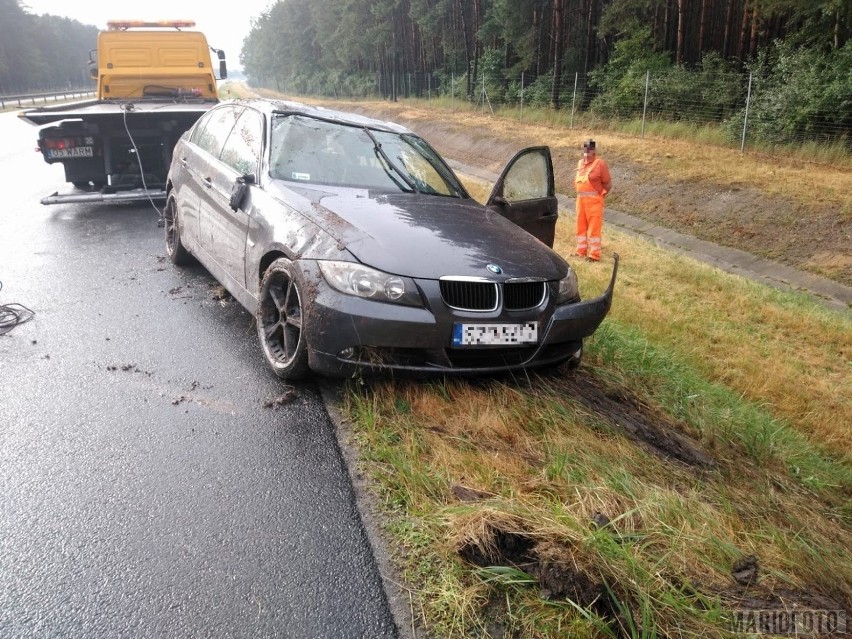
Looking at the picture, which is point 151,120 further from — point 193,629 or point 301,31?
point 301,31

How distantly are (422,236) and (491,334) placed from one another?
2.65ft

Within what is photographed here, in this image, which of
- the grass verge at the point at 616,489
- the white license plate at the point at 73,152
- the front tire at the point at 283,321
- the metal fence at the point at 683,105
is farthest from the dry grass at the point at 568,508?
the metal fence at the point at 683,105

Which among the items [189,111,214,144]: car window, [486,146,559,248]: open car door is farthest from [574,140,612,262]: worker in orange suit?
[189,111,214,144]: car window

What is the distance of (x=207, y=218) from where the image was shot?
5.71m

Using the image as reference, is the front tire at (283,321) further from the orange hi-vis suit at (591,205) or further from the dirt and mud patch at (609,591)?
the orange hi-vis suit at (591,205)

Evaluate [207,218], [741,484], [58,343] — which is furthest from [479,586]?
[207,218]

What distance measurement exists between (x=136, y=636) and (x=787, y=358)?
239 inches

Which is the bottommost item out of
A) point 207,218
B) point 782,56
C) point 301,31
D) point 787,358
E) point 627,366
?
point 787,358

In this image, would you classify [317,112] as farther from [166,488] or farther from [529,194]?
[166,488]

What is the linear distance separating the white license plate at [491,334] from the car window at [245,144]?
2.31 metres

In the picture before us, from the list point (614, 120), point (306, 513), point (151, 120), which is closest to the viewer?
point (306, 513)

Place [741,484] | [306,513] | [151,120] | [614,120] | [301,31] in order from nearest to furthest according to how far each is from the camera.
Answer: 1. [306,513]
2. [741,484]
3. [151,120]
4. [614,120]
5. [301,31]

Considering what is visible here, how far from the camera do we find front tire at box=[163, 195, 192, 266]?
6734mm

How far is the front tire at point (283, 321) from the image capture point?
411cm
